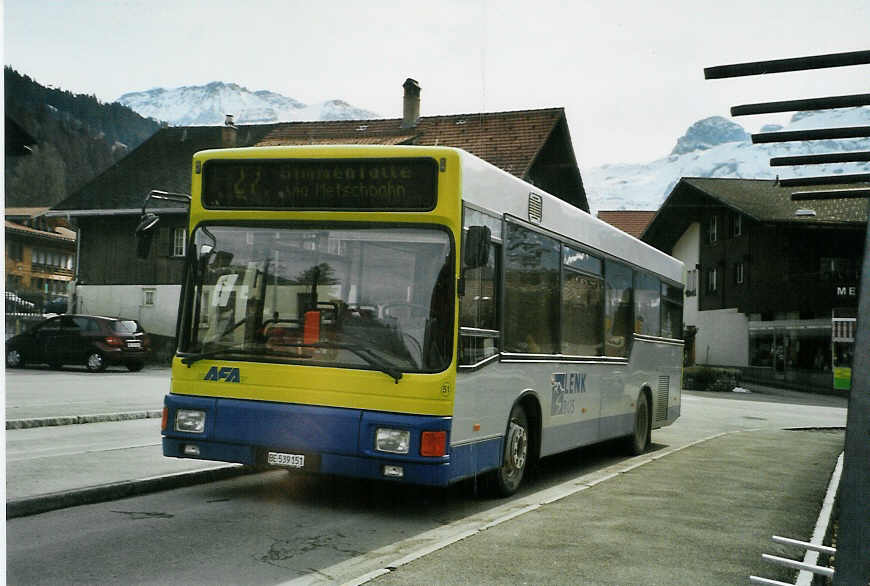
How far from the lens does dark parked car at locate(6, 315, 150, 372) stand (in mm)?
29984

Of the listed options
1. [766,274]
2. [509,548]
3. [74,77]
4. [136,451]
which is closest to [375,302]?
[509,548]

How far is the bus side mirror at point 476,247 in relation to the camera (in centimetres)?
770

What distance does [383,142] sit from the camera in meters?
41.7

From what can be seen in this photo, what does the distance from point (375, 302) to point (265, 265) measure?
99cm

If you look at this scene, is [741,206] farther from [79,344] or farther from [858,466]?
[858,466]

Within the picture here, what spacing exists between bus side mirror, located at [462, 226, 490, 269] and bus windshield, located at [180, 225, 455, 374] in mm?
141

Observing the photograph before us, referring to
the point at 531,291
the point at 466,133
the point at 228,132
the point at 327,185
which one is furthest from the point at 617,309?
the point at 228,132

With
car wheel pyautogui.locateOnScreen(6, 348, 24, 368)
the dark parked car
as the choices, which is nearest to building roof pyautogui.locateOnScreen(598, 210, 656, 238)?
the dark parked car

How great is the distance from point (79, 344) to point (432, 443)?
81.4 feet

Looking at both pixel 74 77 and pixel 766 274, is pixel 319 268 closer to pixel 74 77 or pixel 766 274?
pixel 74 77

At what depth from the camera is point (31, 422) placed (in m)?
14.4

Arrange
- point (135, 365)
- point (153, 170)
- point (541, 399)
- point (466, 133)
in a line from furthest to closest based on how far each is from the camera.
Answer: point (153, 170) < point (466, 133) < point (135, 365) < point (541, 399)

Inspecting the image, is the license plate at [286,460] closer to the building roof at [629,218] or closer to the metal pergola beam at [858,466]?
the metal pergola beam at [858,466]

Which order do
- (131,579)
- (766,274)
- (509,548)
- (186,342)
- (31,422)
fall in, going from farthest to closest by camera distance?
(766,274) < (31,422) < (186,342) < (509,548) < (131,579)
